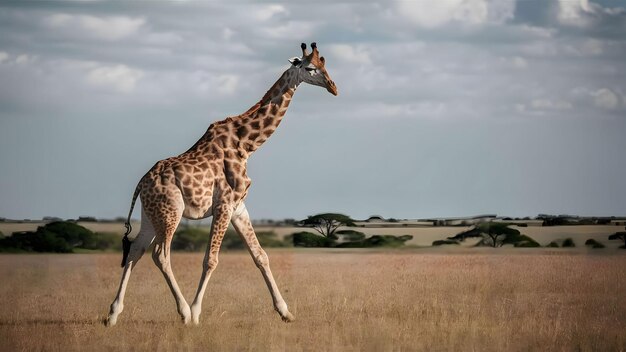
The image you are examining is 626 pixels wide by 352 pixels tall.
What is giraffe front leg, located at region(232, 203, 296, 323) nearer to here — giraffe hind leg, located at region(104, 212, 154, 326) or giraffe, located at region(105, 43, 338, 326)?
giraffe, located at region(105, 43, 338, 326)

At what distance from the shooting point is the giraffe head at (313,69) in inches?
597

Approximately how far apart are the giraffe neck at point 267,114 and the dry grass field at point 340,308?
295 cm

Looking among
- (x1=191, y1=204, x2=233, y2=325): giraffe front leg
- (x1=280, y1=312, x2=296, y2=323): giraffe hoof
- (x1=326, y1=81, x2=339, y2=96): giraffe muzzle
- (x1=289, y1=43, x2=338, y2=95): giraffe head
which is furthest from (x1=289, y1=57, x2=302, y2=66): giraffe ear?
(x1=280, y1=312, x2=296, y2=323): giraffe hoof

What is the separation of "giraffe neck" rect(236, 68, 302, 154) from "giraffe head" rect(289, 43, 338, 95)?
0.14 meters

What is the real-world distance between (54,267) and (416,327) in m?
16.3

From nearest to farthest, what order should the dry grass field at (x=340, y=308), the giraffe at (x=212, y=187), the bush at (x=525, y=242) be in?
the dry grass field at (x=340, y=308) → the giraffe at (x=212, y=187) → the bush at (x=525, y=242)

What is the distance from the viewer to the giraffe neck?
15531 mm

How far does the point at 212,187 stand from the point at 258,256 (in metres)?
1.39

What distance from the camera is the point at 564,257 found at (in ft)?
105

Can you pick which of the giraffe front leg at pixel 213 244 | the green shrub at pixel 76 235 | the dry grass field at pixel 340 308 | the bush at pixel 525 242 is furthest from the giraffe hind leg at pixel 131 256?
the bush at pixel 525 242

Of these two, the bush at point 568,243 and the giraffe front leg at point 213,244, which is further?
the bush at point 568,243

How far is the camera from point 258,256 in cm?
1538

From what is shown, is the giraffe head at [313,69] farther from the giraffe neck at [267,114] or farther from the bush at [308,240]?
the bush at [308,240]

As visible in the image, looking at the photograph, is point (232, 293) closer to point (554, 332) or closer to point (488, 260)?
point (554, 332)
